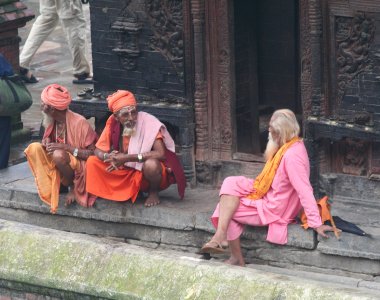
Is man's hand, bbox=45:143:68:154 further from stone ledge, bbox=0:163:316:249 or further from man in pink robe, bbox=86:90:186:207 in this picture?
stone ledge, bbox=0:163:316:249

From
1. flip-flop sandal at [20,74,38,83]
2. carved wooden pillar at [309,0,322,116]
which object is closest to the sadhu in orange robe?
carved wooden pillar at [309,0,322,116]

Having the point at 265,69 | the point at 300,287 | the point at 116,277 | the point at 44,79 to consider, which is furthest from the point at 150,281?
the point at 44,79

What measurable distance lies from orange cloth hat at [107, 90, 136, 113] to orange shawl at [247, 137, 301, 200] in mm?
1147

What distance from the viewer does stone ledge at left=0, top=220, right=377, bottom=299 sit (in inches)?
410

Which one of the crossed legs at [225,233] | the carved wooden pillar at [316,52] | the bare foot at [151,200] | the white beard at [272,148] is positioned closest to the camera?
the crossed legs at [225,233]

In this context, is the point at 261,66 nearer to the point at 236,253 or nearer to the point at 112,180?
the point at 112,180

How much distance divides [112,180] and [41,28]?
17.4 feet

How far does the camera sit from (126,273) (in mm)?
10945

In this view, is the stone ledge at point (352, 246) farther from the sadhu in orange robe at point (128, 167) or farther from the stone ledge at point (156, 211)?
the sadhu in orange robe at point (128, 167)

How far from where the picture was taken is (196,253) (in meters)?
12.2

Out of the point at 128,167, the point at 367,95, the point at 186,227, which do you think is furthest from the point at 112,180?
the point at 367,95

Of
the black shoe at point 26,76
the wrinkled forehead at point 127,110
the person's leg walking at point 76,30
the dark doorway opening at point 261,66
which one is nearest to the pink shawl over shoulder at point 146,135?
the wrinkled forehead at point 127,110

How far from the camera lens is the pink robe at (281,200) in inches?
451

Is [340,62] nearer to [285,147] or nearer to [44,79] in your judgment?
[285,147]
